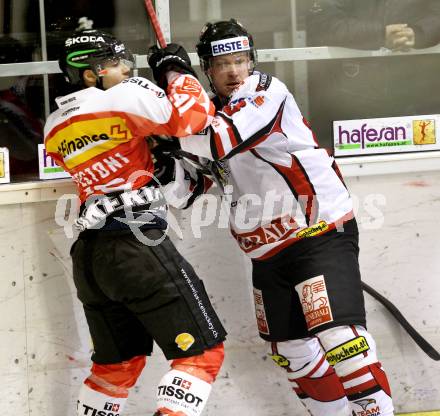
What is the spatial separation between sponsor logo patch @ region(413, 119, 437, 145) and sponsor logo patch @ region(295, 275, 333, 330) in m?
0.90

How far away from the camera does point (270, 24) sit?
343cm

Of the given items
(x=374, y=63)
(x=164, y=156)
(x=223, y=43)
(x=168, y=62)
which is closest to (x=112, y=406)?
(x=164, y=156)

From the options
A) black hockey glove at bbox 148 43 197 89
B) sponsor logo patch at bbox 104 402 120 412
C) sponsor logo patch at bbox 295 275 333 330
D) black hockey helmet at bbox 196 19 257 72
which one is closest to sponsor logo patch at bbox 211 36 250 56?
black hockey helmet at bbox 196 19 257 72

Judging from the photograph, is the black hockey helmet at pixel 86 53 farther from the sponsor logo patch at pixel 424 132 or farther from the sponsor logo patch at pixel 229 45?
the sponsor logo patch at pixel 424 132

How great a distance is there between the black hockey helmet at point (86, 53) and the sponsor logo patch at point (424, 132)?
1298mm

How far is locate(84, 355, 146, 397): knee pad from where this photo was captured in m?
2.60

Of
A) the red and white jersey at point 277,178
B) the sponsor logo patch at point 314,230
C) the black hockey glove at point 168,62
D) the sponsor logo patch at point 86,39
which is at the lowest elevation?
the sponsor logo patch at point 314,230

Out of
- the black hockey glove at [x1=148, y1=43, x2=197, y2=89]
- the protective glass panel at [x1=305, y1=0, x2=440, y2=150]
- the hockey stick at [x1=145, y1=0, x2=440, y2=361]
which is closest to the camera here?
the black hockey glove at [x1=148, y1=43, x2=197, y2=89]

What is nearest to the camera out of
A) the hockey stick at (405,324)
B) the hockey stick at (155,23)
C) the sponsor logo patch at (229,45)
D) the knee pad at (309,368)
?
the sponsor logo patch at (229,45)

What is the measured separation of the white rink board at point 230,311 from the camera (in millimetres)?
2965

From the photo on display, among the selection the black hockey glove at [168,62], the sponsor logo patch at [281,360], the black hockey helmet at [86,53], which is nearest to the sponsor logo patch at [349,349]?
the sponsor logo patch at [281,360]

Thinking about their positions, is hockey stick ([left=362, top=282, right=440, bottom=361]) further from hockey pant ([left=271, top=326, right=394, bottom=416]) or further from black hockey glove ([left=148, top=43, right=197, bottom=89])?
black hockey glove ([left=148, top=43, right=197, bottom=89])

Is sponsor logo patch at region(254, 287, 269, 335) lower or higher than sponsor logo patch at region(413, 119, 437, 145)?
lower

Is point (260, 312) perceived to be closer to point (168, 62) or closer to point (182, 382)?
point (182, 382)
